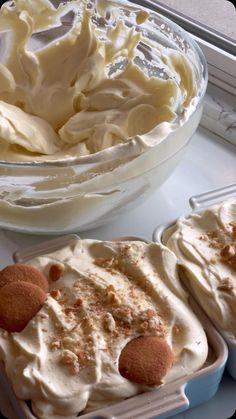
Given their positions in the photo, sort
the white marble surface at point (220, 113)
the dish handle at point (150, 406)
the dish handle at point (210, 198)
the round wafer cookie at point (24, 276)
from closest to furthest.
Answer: the dish handle at point (150, 406), the round wafer cookie at point (24, 276), the dish handle at point (210, 198), the white marble surface at point (220, 113)

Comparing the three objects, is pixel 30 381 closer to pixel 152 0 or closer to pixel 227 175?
pixel 227 175

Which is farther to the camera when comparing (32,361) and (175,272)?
(175,272)

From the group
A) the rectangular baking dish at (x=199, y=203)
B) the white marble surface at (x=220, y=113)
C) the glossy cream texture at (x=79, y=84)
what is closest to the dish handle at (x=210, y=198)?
the rectangular baking dish at (x=199, y=203)

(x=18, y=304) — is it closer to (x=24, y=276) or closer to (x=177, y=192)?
(x=24, y=276)

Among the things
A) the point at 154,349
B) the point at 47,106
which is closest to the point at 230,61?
the point at 47,106

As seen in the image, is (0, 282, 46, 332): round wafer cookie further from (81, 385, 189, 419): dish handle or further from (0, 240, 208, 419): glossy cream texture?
(81, 385, 189, 419): dish handle

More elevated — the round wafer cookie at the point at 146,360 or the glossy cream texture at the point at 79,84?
the glossy cream texture at the point at 79,84

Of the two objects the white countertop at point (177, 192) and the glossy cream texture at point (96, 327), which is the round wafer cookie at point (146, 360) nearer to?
the glossy cream texture at point (96, 327)
